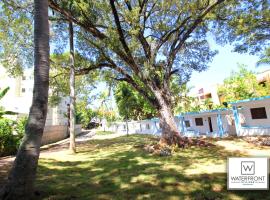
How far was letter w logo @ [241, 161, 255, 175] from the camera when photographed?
19.5ft

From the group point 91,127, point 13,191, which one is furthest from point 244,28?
point 91,127

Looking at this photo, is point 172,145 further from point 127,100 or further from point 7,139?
point 127,100

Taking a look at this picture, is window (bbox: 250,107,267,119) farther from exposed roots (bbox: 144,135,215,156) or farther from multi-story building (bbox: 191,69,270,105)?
multi-story building (bbox: 191,69,270,105)

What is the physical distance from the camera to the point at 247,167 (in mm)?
5977

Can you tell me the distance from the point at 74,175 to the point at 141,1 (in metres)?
12.1

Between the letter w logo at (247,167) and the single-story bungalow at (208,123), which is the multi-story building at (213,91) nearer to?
the single-story bungalow at (208,123)

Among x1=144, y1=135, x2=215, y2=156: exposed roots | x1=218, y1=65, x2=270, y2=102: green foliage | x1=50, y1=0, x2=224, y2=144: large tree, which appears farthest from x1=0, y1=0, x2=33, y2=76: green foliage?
x1=218, y1=65, x2=270, y2=102: green foliage

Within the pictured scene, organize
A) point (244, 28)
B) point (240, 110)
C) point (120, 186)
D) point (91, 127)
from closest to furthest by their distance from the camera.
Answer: point (120, 186) < point (244, 28) < point (240, 110) < point (91, 127)

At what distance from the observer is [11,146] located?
1538cm

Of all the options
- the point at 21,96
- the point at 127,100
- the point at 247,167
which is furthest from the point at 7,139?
the point at 21,96

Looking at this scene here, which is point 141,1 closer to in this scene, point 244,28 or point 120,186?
point 244,28

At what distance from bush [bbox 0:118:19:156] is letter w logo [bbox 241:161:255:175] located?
15365 mm

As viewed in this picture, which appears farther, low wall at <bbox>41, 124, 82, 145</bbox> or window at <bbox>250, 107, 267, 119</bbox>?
low wall at <bbox>41, 124, 82, 145</bbox>

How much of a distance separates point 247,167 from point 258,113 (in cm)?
1426
